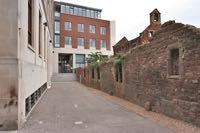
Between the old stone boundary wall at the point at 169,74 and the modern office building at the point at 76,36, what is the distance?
117 ft

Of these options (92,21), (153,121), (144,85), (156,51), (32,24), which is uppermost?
(92,21)

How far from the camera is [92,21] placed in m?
48.8

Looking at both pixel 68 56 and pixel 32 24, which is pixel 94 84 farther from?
pixel 68 56

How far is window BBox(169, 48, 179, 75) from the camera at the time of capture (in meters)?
7.12

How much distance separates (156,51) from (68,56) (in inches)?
1638

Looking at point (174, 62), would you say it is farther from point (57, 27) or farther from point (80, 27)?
point (80, 27)

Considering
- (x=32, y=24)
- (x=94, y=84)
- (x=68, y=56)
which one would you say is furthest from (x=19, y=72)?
(x=68, y=56)

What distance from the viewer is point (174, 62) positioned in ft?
23.8

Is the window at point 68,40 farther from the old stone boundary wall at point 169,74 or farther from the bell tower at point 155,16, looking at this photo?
the old stone boundary wall at point 169,74

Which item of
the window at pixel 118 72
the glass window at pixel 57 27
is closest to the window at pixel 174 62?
the window at pixel 118 72

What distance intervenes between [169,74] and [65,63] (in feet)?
137

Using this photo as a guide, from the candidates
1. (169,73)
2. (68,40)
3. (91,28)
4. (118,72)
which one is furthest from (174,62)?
(91,28)

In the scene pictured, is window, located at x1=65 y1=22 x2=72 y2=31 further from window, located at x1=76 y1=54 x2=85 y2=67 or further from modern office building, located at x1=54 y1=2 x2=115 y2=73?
window, located at x1=76 y1=54 x2=85 y2=67

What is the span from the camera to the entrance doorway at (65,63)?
46719 mm
